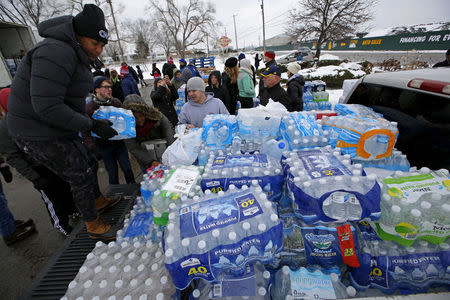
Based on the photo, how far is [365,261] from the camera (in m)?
1.32

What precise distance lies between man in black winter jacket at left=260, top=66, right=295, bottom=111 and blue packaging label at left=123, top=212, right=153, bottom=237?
307 cm

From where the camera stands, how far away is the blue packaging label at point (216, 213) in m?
1.24

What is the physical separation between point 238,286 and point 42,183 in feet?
9.74

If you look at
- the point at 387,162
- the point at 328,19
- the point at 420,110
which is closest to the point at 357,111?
the point at 420,110

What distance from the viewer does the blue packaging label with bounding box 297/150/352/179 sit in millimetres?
1433

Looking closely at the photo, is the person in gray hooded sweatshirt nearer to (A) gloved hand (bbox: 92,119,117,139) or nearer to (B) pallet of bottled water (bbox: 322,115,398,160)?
(A) gloved hand (bbox: 92,119,117,139)

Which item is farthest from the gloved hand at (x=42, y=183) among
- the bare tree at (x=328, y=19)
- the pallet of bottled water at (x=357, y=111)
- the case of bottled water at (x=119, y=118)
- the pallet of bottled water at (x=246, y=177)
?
the bare tree at (x=328, y=19)

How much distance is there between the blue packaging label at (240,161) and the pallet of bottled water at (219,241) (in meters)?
0.52

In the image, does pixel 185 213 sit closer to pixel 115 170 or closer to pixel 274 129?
pixel 274 129

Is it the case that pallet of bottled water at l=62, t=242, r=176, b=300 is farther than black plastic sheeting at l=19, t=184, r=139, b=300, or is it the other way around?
black plastic sheeting at l=19, t=184, r=139, b=300

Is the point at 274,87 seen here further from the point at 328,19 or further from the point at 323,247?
the point at 328,19

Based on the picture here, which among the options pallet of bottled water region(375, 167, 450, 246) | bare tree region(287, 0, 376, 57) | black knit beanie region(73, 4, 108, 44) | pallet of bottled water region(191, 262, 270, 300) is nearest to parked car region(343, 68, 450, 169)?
pallet of bottled water region(375, 167, 450, 246)

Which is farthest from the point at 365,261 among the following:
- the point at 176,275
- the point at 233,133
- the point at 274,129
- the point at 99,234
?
the point at 99,234

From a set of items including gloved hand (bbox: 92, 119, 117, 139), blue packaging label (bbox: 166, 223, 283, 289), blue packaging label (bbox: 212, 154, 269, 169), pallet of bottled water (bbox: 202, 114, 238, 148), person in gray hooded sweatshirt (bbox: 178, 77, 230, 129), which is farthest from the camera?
person in gray hooded sweatshirt (bbox: 178, 77, 230, 129)
